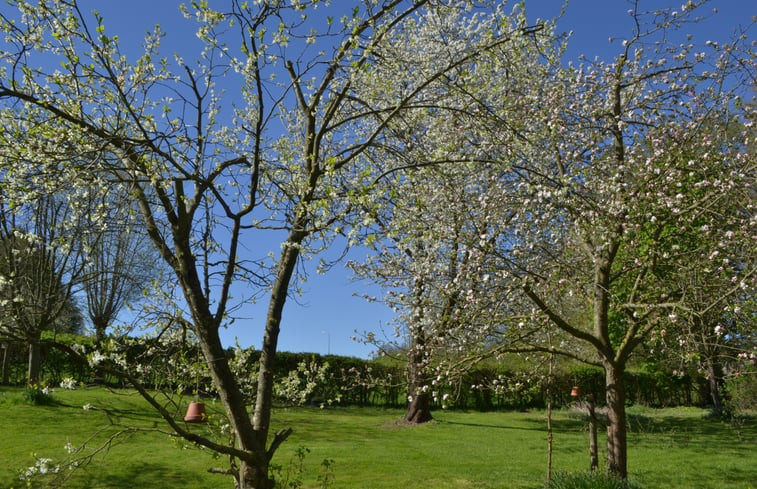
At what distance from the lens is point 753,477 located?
388 inches

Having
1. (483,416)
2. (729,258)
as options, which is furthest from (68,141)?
(483,416)

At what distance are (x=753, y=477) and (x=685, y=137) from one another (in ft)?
21.1

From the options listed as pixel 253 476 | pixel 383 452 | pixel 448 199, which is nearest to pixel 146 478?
pixel 383 452

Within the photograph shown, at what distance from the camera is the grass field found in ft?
28.4

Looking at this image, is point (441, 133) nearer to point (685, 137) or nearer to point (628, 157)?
point (628, 157)

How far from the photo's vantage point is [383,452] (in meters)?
11.2

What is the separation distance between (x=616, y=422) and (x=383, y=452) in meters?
4.96

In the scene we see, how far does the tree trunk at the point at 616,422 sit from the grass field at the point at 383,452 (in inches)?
59.4

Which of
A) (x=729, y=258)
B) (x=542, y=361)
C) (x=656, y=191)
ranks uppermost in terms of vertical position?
(x=656, y=191)

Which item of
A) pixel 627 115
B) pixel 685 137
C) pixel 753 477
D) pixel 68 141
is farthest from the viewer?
pixel 753 477

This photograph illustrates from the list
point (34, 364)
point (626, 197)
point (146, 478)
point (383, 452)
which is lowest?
point (146, 478)

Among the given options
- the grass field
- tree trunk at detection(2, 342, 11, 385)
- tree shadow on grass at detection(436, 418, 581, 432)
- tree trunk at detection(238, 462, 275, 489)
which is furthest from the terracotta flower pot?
tree trunk at detection(2, 342, 11, 385)

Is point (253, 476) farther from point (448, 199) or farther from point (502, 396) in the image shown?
point (502, 396)

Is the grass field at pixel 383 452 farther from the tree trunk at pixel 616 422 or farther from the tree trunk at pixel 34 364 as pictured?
the tree trunk at pixel 616 422
